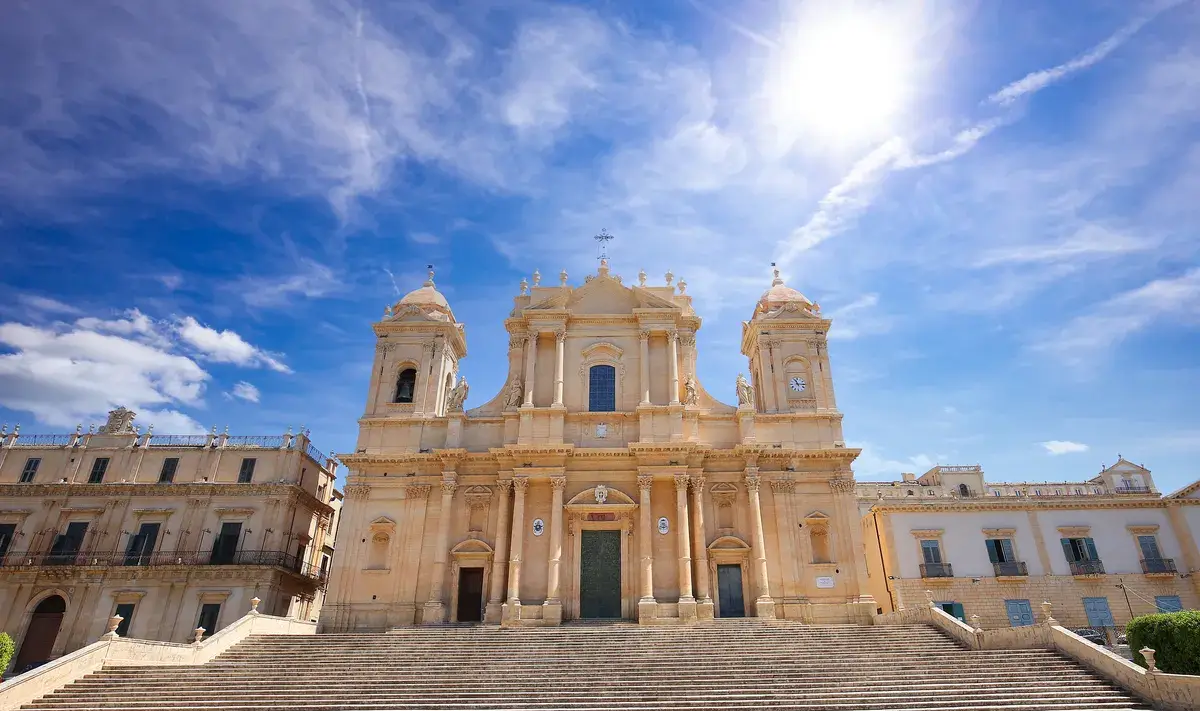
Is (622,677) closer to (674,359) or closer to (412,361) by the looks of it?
(674,359)

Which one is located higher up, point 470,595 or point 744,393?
point 744,393

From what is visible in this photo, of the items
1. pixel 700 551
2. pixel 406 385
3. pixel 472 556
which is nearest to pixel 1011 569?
pixel 700 551

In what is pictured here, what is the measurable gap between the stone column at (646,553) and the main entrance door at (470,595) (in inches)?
230

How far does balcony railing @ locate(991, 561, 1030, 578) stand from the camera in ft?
95.3

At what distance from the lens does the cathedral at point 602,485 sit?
24.9 meters

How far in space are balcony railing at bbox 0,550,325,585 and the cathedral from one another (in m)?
5.83

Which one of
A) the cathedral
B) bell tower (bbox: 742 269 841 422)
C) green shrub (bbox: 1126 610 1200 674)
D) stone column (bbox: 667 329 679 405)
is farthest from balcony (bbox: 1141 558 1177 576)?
stone column (bbox: 667 329 679 405)

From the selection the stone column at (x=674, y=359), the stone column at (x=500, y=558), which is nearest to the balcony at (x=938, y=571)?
the stone column at (x=674, y=359)

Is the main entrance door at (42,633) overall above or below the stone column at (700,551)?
below

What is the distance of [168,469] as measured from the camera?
30.9 meters

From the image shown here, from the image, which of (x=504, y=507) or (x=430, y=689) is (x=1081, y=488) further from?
(x=430, y=689)

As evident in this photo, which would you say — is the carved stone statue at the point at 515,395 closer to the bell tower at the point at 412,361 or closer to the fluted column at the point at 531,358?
the fluted column at the point at 531,358

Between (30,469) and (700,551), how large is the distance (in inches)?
1154

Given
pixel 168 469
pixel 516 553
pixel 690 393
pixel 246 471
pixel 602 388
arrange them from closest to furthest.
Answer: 1. pixel 516 553
2. pixel 690 393
3. pixel 602 388
4. pixel 168 469
5. pixel 246 471
